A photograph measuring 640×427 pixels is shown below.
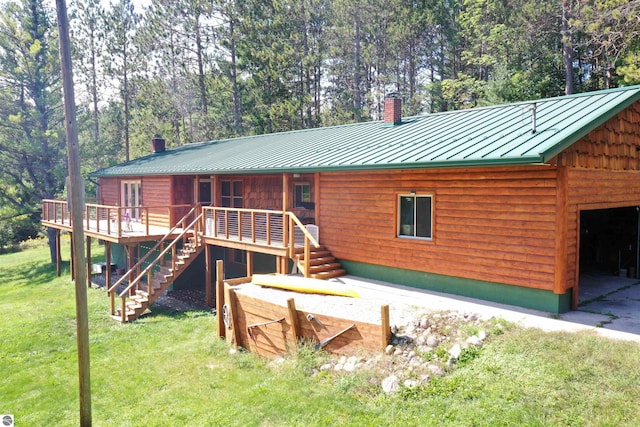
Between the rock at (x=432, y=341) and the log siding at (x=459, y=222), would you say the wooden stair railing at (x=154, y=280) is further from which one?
the rock at (x=432, y=341)

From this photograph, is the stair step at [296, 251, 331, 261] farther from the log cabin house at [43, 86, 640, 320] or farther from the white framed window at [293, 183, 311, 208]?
the white framed window at [293, 183, 311, 208]

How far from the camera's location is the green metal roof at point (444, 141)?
8.79 m

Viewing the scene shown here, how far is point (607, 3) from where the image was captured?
16578 millimetres

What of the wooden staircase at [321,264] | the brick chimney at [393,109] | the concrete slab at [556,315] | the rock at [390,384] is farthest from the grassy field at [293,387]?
the brick chimney at [393,109]

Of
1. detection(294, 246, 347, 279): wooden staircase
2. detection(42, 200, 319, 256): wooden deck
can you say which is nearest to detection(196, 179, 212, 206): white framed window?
detection(42, 200, 319, 256): wooden deck

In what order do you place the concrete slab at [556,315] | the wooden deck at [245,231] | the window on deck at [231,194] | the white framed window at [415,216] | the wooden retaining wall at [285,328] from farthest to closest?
the window on deck at [231,194] → the wooden deck at [245,231] → the white framed window at [415,216] → the concrete slab at [556,315] → the wooden retaining wall at [285,328]

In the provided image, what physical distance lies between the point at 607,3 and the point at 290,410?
17692mm

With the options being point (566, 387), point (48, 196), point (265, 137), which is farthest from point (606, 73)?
point (48, 196)

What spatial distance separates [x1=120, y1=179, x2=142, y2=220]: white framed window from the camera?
21.4 meters

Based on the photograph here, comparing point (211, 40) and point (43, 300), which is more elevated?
point (211, 40)

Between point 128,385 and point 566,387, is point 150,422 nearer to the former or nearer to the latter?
point 128,385

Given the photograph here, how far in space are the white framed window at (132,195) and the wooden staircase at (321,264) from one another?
11243 mm

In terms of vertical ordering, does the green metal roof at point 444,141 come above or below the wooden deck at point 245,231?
above

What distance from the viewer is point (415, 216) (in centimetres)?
1123
